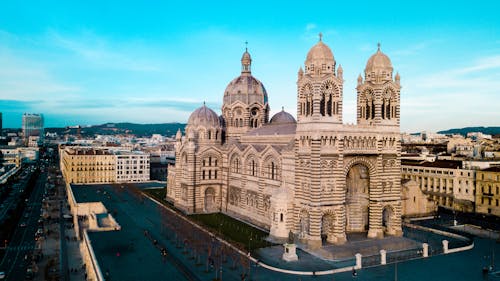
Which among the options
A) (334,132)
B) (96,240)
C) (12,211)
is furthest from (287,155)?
(12,211)

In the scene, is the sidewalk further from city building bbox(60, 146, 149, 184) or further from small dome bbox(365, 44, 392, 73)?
small dome bbox(365, 44, 392, 73)

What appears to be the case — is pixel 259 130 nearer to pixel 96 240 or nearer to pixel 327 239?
pixel 327 239

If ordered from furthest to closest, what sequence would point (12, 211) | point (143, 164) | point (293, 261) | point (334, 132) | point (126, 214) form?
point (143, 164)
point (12, 211)
point (126, 214)
point (334, 132)
point (293, 261)

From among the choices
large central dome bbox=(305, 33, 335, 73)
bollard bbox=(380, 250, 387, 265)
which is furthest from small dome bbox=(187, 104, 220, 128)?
bollard bbox=(380, 250, 387, 265)

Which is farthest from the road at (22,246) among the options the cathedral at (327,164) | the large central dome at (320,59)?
the large central dome at (320,59)

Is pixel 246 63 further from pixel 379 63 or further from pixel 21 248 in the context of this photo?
pixel 21 248

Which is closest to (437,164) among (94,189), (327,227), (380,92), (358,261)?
(380,92)
